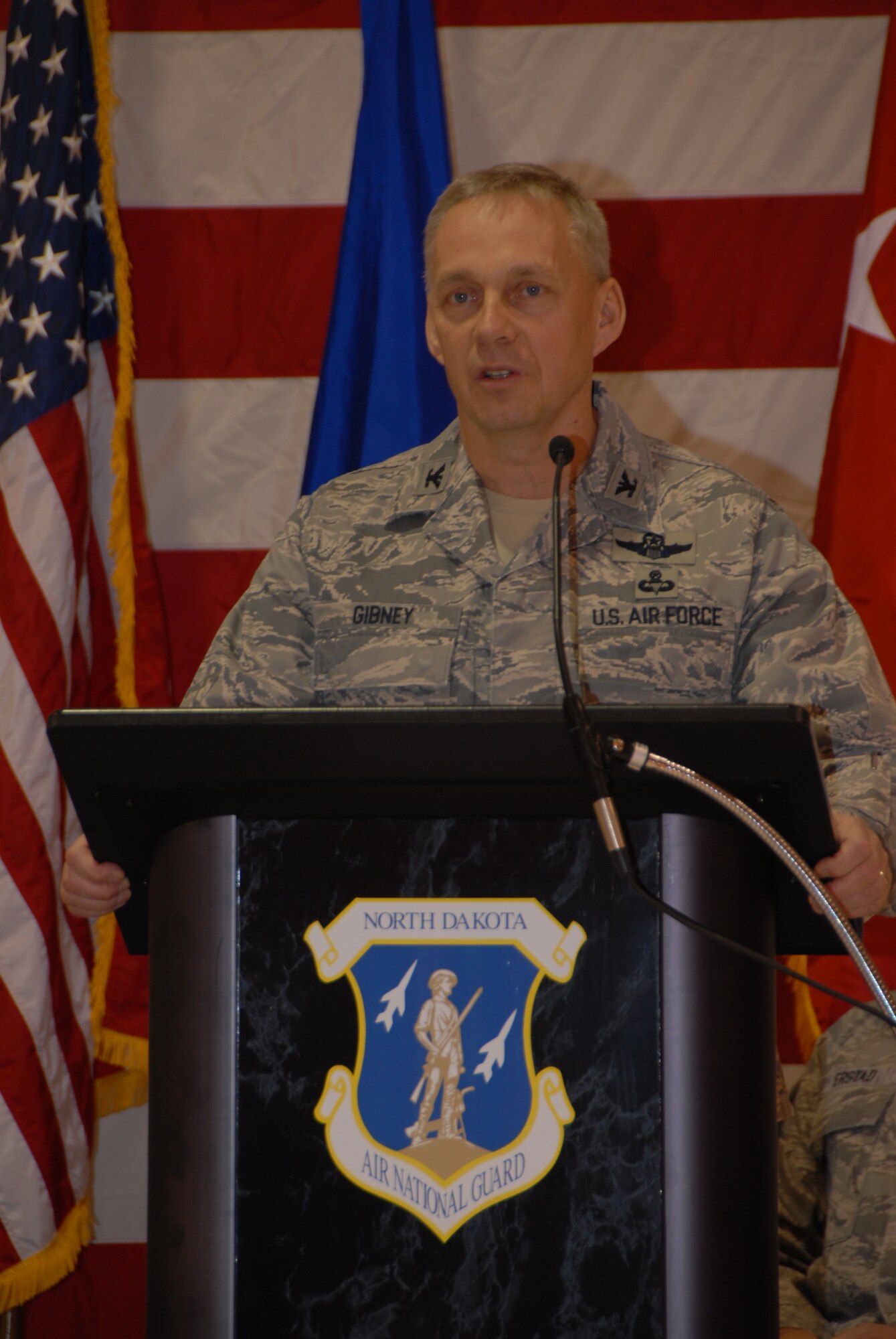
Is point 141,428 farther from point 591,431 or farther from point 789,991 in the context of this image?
point 789,991

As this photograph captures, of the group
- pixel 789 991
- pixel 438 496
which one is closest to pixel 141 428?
pixel 438 496

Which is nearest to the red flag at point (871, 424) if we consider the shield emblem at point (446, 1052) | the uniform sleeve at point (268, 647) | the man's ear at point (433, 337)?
the man's ear at point (433, 337)

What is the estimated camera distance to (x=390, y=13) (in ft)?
8.66

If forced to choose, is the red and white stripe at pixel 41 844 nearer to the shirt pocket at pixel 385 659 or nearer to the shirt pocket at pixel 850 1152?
the shirt pocket at pixel 385 659

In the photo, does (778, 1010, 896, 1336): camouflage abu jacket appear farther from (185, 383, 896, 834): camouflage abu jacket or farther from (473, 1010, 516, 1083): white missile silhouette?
(473, 1010, 516, 1083): white missile silhouette

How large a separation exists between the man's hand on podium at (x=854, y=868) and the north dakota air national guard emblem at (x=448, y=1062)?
22cm

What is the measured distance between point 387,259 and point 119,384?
1.77 ft

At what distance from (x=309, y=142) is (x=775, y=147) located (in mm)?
904

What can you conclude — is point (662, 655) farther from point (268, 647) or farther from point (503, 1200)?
point (503, 1200)

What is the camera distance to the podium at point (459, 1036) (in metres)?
0.95

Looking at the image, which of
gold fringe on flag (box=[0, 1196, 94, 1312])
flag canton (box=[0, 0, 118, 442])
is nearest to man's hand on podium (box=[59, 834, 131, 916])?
gold fringe on flag (box=[0, 1196, 94, 1312])

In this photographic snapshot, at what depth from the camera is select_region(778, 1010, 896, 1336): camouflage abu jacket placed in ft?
6.76

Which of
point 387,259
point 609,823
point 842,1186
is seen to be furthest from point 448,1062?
point 387,259

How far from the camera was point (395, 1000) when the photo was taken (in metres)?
0.97
